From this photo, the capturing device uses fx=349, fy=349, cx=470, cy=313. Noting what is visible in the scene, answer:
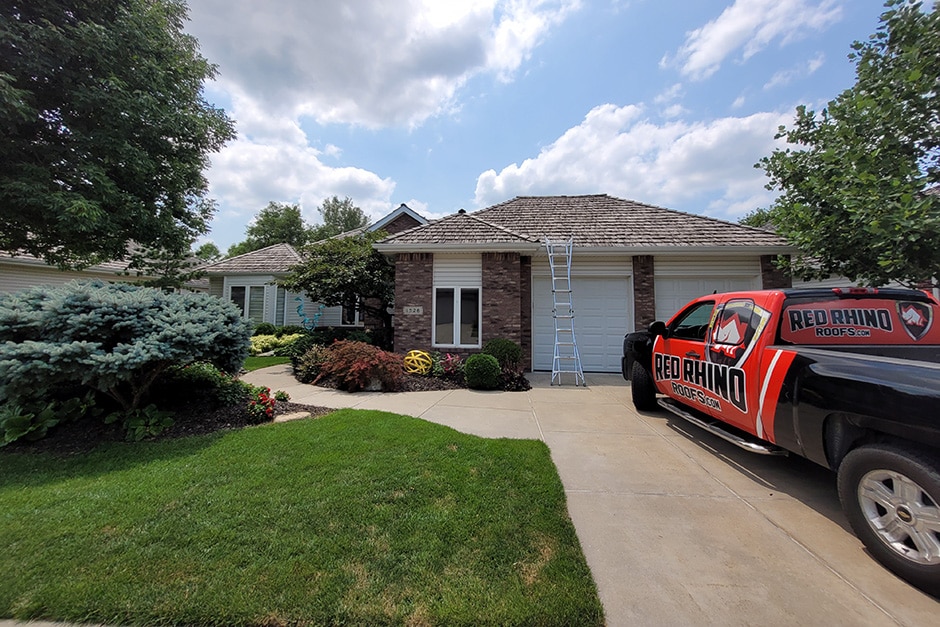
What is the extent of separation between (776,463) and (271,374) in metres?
10.0

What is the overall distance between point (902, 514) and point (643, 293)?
7.64 metres

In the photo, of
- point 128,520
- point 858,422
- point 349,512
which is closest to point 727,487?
point 858,422

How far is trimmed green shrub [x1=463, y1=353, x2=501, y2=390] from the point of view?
7.48 m

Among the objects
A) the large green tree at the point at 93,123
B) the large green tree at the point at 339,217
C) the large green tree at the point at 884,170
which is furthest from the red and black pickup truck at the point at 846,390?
the large green tree at the point at 339,217

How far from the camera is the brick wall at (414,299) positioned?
923cm

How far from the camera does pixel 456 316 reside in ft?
30.3

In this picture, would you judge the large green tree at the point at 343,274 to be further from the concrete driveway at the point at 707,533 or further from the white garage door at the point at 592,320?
the concrete driveway at the point at 707,533

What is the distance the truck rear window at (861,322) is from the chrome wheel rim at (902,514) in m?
1.42

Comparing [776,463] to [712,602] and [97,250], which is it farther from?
[97,250]

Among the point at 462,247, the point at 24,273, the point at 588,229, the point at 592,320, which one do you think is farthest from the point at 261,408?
the point at 24,273

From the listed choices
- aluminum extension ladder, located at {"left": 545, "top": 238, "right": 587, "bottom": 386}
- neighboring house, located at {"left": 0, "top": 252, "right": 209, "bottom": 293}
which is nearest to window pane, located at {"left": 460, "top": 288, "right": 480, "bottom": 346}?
aluminum extension ladder, located at {"left": 545, "top": 238, "right": 587, "bottom": 386}

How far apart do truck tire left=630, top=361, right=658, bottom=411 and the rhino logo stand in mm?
2850

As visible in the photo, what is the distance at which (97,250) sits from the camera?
7.09 metres

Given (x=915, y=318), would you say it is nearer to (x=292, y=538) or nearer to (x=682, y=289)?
(x=292, y=538)
